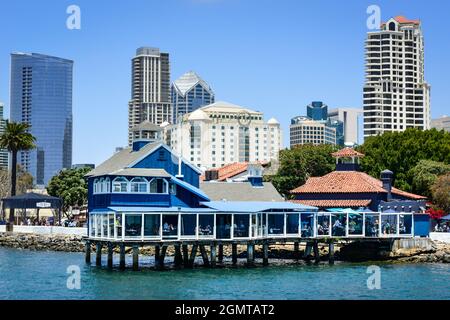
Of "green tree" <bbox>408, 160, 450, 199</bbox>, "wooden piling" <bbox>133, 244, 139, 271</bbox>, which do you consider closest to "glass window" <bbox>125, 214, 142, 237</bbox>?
"wooden piling" <bbox>133, 244, 139, 271</bbox>

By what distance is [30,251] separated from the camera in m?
87.9

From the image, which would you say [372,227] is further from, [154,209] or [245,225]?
[154,209]

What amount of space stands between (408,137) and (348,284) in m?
62.0

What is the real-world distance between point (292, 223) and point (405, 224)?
9.27 meters

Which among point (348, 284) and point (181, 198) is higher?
point (181, 198)

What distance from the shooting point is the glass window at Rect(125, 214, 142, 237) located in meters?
63.0

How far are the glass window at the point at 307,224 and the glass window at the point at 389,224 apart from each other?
5.75 meters

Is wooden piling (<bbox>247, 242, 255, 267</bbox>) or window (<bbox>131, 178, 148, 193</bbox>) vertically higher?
window (<bbox>131, 178, 148, 193</bbox>)

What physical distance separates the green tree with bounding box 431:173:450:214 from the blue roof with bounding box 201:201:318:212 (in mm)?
31460

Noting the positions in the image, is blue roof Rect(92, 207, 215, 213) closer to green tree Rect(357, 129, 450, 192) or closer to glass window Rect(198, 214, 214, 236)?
glass window Rect(198, 214, 214, 236)

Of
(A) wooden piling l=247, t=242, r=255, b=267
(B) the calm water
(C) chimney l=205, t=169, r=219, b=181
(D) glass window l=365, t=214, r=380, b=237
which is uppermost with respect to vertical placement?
(C) chimney l=205, t=169, r=219, b=181

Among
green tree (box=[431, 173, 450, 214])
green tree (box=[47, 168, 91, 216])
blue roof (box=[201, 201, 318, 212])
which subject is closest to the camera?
blue roof (box=[201, 201, 318, 212])
